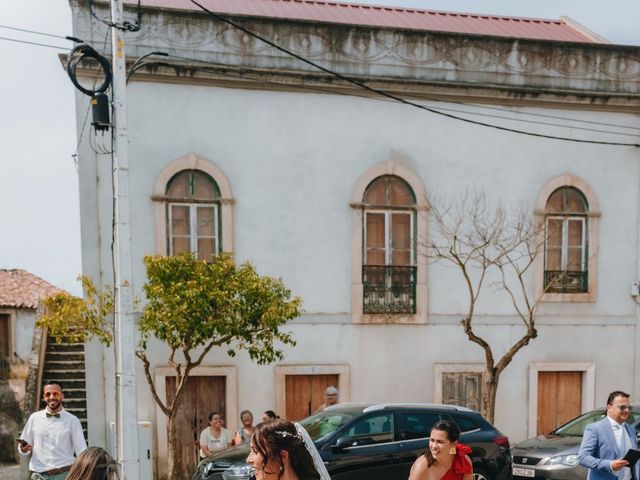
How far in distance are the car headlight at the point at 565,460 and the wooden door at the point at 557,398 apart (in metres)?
4.28

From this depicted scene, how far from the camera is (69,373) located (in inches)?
494

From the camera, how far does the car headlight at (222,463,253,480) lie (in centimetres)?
723

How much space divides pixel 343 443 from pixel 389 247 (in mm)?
5131

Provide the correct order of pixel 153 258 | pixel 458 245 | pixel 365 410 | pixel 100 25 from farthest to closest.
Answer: pixel 458 245, pixel 100 25, pixel 153 258, pixel 365 410

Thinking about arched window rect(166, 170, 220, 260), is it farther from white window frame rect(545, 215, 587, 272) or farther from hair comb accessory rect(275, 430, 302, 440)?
hair comb accessory rect(275, 430, 302, 440)

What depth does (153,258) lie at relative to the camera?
8.97m

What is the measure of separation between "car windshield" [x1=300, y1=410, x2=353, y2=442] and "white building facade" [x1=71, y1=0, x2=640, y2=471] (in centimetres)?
293

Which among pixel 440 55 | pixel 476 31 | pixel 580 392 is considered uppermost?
pixel 476 31

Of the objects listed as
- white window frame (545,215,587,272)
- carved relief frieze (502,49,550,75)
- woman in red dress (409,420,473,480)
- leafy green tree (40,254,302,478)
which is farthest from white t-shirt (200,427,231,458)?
carved relief frieze (502,49,550,75)

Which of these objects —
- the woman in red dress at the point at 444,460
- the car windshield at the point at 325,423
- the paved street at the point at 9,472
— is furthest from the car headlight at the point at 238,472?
the paved street at the point at 9,472

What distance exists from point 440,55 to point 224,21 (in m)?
4.31

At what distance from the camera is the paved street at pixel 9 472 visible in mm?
11163

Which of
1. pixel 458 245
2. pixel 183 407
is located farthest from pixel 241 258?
pixel 458 245

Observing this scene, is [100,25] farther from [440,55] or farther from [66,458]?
[66,458]
